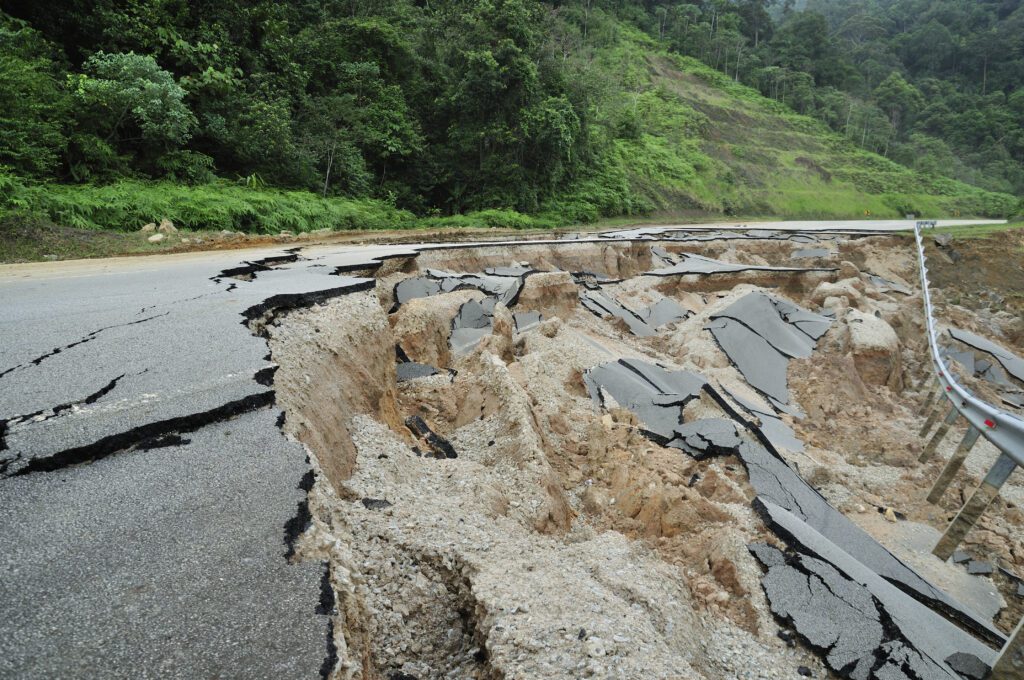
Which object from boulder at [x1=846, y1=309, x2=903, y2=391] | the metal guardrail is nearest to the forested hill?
boulder at [x1=846, y1=309, x2=903, y2=391]

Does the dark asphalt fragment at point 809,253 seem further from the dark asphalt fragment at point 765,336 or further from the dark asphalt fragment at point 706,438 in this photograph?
the dark asphalt fragment at point 706,438

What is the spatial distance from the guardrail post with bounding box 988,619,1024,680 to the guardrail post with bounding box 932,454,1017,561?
175cm

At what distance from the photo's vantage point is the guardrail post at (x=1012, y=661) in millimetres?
2863

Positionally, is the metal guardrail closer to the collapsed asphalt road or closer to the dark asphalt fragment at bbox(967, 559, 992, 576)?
the dark asphalt fragment at bbox(967, 559, 992, 576)

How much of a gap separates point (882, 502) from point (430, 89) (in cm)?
2144

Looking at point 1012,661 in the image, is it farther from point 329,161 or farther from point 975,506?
point 329,161

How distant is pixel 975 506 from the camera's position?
14.9 ft

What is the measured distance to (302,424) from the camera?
300 centimetres

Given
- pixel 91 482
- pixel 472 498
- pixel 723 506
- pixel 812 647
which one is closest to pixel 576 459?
pixel 723 506

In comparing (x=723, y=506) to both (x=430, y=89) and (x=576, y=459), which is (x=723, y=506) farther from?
(x=430, y=89)

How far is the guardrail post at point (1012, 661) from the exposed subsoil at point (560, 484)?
1041 millimetres

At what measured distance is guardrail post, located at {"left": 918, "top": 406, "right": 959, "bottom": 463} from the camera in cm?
673

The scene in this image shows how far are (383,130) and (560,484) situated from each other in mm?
18424

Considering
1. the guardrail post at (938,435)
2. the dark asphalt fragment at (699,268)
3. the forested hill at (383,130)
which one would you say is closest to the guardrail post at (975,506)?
the guardrail post at (938,435)
